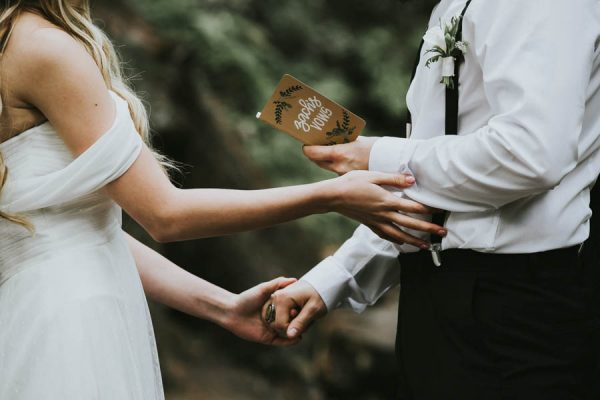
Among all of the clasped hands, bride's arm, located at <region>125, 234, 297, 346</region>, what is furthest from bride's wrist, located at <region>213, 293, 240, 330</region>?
the clasped hands

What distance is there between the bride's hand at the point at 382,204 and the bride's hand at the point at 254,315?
59 centimetres

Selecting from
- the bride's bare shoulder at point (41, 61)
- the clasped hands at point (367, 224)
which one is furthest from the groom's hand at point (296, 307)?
the bride's bare shoulder at point (41, 61)

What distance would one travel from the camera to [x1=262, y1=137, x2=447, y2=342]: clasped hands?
6.93 feet

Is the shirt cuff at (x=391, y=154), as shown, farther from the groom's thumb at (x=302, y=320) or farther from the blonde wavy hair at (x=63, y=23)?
the blonde wavy hair at (x=63, y=23)

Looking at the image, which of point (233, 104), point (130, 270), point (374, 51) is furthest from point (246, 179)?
point (130, 270)

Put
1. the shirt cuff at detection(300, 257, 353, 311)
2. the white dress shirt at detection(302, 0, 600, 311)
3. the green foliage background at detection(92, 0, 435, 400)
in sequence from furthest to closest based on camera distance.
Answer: the green foliage background at detection(92, 0, 435, 400)
the shirt cuff at detection(300, 257, 353, 311)
the white dress shirt at detection(302, 0, 600, 311)

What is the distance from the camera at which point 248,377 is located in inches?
244

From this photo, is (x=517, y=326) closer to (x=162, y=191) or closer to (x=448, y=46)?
(x=448, y=46)

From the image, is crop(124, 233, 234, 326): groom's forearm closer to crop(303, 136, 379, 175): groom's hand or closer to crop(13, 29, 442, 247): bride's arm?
crop(13, 29, 442, 247): bride's arm

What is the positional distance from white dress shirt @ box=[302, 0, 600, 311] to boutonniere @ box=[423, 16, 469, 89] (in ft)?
0.09

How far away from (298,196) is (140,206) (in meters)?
0.43

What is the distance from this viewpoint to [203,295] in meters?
2.69

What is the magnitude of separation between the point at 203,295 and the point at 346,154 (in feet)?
2.55

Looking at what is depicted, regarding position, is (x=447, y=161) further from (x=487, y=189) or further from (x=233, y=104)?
(x=233, y=104)
